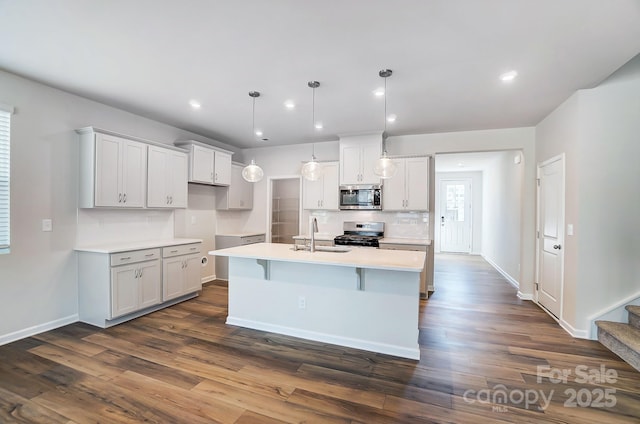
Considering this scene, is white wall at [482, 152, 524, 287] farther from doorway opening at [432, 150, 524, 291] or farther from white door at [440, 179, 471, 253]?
white door at [440, 179, 471, 253]

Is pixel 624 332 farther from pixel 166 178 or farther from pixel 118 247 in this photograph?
pixel 166 178

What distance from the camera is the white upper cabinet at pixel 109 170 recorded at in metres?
3.50

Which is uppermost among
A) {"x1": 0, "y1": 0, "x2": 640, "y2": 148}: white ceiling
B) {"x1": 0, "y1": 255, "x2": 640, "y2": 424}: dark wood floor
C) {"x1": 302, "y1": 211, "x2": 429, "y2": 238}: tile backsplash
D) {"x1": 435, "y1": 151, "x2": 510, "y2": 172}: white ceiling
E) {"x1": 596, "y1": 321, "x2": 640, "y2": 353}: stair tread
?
{"x1": 0, "y1": 0, "x2": 640, "y2": 148}: white ceiling

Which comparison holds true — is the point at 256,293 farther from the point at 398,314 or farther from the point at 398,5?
the point at 398,5

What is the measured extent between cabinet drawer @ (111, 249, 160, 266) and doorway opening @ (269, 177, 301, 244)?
2.62 m

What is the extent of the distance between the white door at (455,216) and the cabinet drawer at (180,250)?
783 cm

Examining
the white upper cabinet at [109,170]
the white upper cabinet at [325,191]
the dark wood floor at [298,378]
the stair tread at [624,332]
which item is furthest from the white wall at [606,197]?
the white upper cabinet at [109,170]

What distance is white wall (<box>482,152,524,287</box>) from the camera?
5504mm

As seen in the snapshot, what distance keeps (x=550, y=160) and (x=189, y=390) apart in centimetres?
492

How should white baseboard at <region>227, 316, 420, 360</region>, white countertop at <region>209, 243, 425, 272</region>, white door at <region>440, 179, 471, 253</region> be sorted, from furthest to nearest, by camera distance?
white door at <region>440, 179, 471, 253</region>
white baseboard at <region>227, 316, 420, 360</region>
white countertop at <region>209, 243, 425, 272</region>

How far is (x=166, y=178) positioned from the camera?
4.38m

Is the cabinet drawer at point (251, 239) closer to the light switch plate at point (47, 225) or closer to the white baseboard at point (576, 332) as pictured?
the light switch plate at point (47, 225)

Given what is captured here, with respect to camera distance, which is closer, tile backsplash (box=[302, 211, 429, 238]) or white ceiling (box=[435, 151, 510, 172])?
tile backsplash (box=[302, 211, 429, 238])

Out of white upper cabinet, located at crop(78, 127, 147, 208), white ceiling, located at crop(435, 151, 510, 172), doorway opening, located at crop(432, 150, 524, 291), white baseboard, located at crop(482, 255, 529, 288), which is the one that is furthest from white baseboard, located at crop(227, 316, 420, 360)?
white ceiling, located at crop(435, 151, 510, 172)
